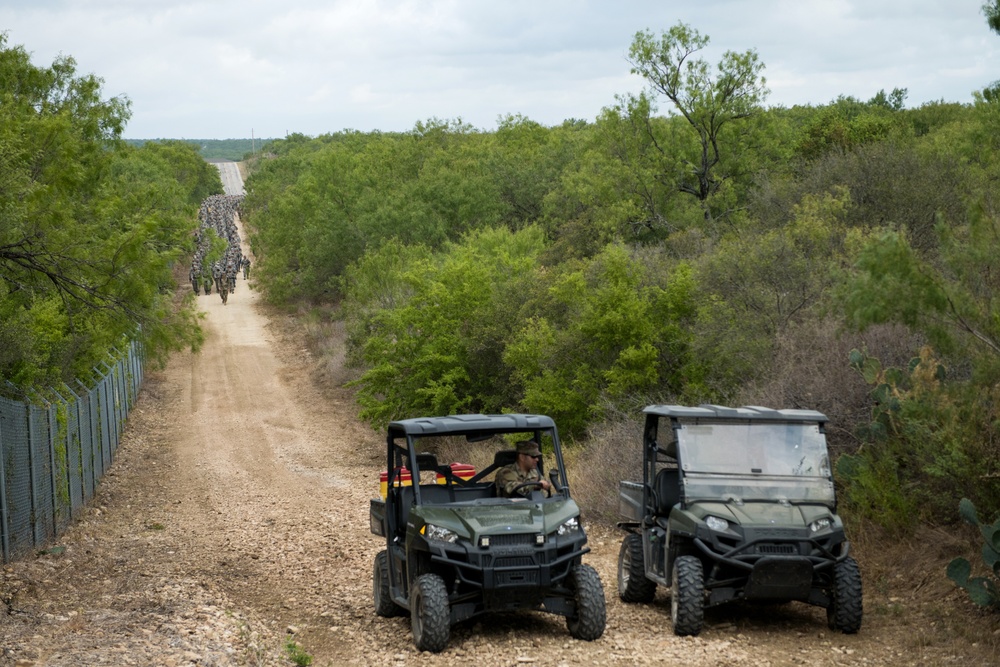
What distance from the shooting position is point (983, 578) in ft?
33.3

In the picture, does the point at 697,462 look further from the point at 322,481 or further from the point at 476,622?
the point at 322,481

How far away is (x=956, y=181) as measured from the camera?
86.7ft

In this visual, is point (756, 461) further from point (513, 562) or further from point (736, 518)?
point (513, 562)

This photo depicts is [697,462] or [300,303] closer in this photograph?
[697,462]

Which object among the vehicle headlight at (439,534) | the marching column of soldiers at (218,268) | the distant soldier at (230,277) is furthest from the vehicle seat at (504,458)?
the distant soldier at (230,277)

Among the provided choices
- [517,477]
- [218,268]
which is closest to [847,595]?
[517,477]

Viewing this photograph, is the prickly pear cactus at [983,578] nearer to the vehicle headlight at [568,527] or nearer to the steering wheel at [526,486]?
the vehicle headlight at [568,527]

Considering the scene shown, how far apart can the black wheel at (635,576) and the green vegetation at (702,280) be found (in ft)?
9.65

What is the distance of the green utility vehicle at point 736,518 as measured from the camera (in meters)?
9.84

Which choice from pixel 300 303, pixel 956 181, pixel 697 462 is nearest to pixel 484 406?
pixel 956 181

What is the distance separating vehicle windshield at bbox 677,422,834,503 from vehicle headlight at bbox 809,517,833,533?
438 mm

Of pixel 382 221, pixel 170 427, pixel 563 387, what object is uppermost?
pixel 382 221

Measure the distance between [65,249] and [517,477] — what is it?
699 centimetres

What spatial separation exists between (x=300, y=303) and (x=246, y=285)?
1365 centimetres
